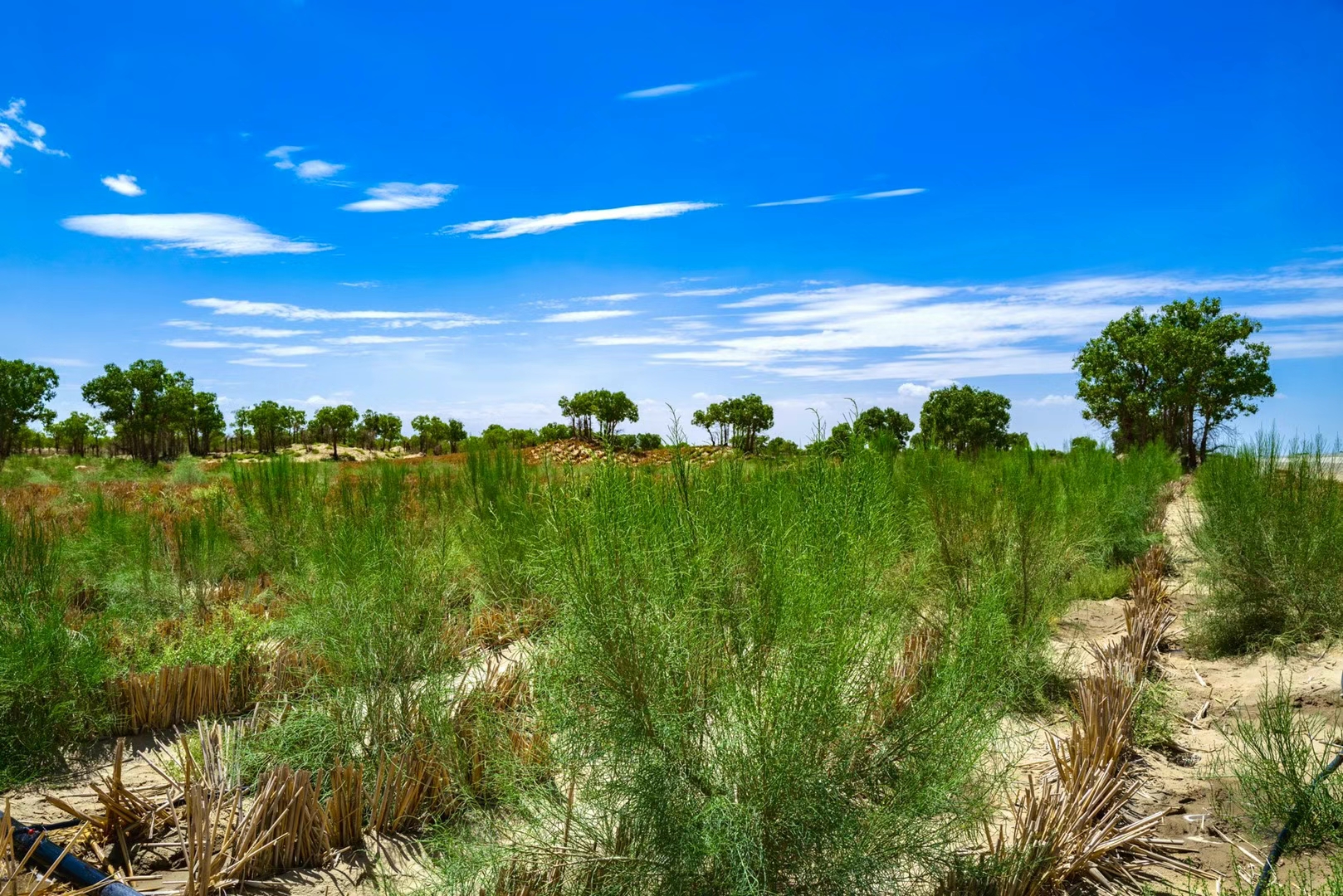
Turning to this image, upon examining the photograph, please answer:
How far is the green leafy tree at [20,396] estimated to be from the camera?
4300cm

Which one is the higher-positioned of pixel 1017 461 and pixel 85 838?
pixel 1017 461

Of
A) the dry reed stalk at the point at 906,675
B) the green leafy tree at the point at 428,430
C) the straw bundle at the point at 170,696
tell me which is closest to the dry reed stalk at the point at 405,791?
the straw bundle at the point at 170,696

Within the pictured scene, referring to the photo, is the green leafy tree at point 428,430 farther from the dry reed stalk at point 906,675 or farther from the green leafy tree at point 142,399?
the dry reed stalk at point 906,675

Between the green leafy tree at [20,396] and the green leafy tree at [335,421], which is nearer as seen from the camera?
the green leafy tree at [20,396]

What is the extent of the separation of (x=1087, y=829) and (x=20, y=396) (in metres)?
56.1

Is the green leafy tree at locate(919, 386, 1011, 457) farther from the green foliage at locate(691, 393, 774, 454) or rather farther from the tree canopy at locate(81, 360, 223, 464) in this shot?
the tree canopy at locate(81, 360, 223, 464)

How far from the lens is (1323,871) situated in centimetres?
390

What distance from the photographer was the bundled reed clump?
3350 mm

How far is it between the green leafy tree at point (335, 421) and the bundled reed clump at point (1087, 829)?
264ft

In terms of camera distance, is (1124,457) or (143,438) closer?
(1124,457)

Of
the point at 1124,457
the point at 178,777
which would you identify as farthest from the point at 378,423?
the point at 178,777

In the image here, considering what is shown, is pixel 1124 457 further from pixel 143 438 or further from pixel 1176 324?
pixel 143 438

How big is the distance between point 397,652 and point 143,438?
2449 inches

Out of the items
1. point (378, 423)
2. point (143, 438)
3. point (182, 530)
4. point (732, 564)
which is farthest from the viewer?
point (378, 423)
